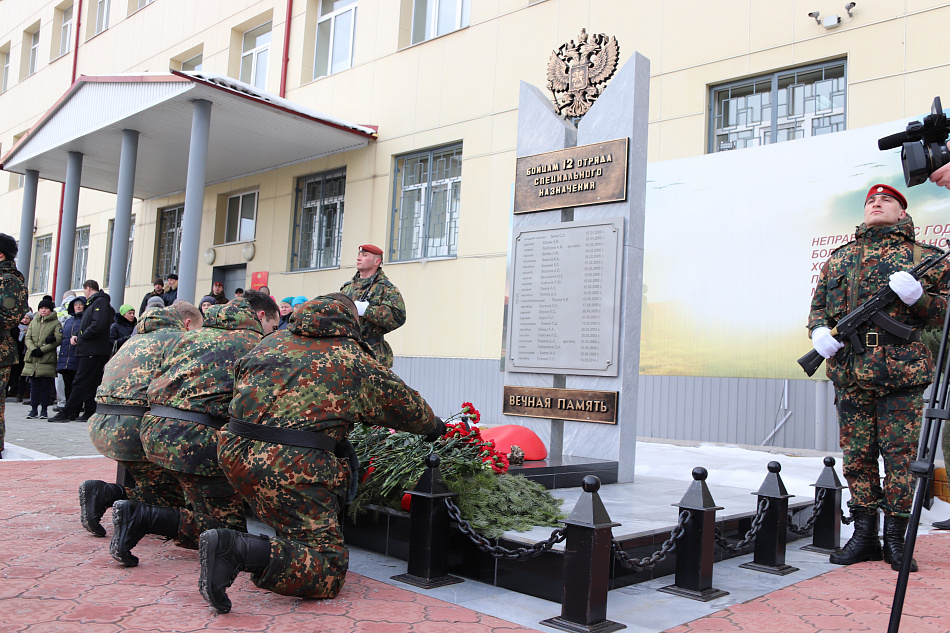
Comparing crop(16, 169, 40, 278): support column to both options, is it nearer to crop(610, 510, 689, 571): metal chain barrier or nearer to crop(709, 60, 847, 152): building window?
crop(709, 60, 847, 152): building window

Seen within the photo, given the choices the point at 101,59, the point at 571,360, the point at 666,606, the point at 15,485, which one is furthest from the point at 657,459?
the point at 101,59

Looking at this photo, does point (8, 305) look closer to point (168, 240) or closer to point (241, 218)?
point (241, 218)

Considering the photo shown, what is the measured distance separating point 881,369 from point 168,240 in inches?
689

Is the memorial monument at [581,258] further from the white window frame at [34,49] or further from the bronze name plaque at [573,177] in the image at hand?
the white window frame at [34,49]

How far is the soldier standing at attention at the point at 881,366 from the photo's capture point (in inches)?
167

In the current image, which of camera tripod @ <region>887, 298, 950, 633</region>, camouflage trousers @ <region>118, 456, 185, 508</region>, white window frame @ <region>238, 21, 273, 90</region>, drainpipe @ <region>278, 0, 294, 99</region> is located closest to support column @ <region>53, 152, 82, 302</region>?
white window frame @ <region>238, 21, 273, 90</region>

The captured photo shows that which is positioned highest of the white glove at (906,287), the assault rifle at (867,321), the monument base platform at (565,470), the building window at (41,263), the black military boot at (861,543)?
the building window at (41,263)

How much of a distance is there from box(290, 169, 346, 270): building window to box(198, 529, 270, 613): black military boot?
11.3 meters

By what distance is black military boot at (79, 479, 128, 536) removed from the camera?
14.2 ft

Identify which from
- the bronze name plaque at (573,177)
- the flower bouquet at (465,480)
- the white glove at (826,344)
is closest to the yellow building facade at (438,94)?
the bronze name plaque at (573,177)

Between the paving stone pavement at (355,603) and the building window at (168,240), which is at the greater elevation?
the building window at (168,240)

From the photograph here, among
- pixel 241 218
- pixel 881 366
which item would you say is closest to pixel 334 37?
pixel 241 218

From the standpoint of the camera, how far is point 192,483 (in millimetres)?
3850

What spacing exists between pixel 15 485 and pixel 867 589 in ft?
19.7
